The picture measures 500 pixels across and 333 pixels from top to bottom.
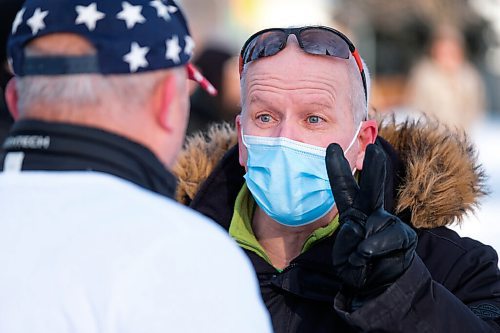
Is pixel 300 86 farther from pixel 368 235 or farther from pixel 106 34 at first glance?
pixel 106 34

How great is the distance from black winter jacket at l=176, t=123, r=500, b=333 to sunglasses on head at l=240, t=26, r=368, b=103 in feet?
1.01

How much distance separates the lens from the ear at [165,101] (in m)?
1.64

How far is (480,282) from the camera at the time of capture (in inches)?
98.5

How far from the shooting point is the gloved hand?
6.88 ft

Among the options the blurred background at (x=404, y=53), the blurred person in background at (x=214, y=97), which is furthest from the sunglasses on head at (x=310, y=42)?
the blurred person in background at (x=214, y=97)

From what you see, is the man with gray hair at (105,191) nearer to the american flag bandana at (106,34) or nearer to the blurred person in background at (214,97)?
the american flag bandana at (106,34)

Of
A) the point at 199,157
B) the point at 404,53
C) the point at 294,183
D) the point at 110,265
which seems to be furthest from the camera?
the point at 404,53

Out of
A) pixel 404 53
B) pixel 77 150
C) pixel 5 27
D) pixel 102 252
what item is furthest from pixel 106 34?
pixel 404 53

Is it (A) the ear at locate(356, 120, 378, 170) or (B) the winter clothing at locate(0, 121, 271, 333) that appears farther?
(A) the ear at locate(356, 120, 378, 170)

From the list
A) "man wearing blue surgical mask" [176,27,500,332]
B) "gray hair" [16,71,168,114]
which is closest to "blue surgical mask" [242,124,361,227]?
"man wearing blue surgical mask" [176,27,500,332]

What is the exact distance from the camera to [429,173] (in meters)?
2.64

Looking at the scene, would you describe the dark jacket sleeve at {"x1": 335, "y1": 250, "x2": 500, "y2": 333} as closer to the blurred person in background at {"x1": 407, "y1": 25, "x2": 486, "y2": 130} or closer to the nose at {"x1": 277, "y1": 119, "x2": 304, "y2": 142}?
the nose at {"x1": 277, "y1": 119, "x2": 304, "y2": 142}

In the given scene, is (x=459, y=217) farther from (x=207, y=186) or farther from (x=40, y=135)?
(x=40, y=135)

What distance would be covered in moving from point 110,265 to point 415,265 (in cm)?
100
